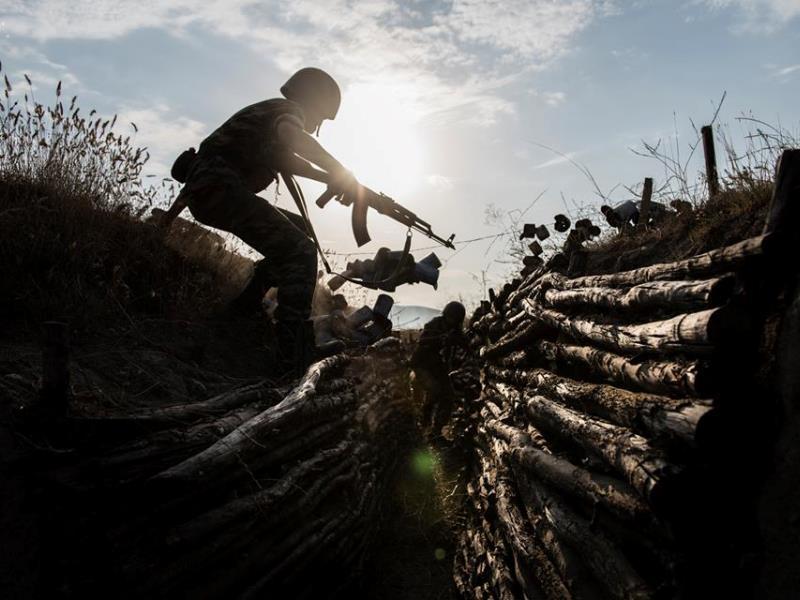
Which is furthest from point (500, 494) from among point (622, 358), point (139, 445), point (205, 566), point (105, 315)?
point (105, 315)

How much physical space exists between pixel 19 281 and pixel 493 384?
13.4 ft

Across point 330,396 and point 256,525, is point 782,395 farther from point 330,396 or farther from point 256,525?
point 330,396

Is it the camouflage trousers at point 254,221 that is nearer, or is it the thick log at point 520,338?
the thick log at point 520,338

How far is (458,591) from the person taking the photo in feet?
12.5

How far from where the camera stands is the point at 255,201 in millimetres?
5398

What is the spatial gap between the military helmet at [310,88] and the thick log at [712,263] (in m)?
4.36

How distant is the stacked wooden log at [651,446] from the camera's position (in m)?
1.82

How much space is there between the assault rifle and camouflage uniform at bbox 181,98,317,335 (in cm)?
77

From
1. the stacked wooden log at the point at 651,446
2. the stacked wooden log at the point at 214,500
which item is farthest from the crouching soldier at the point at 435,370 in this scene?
the stacked wooden log at the point at 651,446

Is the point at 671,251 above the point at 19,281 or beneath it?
above

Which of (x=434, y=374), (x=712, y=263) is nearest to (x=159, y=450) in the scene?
(x=712, y=263)

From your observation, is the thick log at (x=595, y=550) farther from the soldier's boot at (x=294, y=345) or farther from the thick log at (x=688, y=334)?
the soldier's boot at (x=294, y=345)

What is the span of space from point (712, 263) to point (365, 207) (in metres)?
4.46

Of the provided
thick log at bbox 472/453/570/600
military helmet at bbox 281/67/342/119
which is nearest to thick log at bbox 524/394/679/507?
thick log at bbox 472/453/570/600
